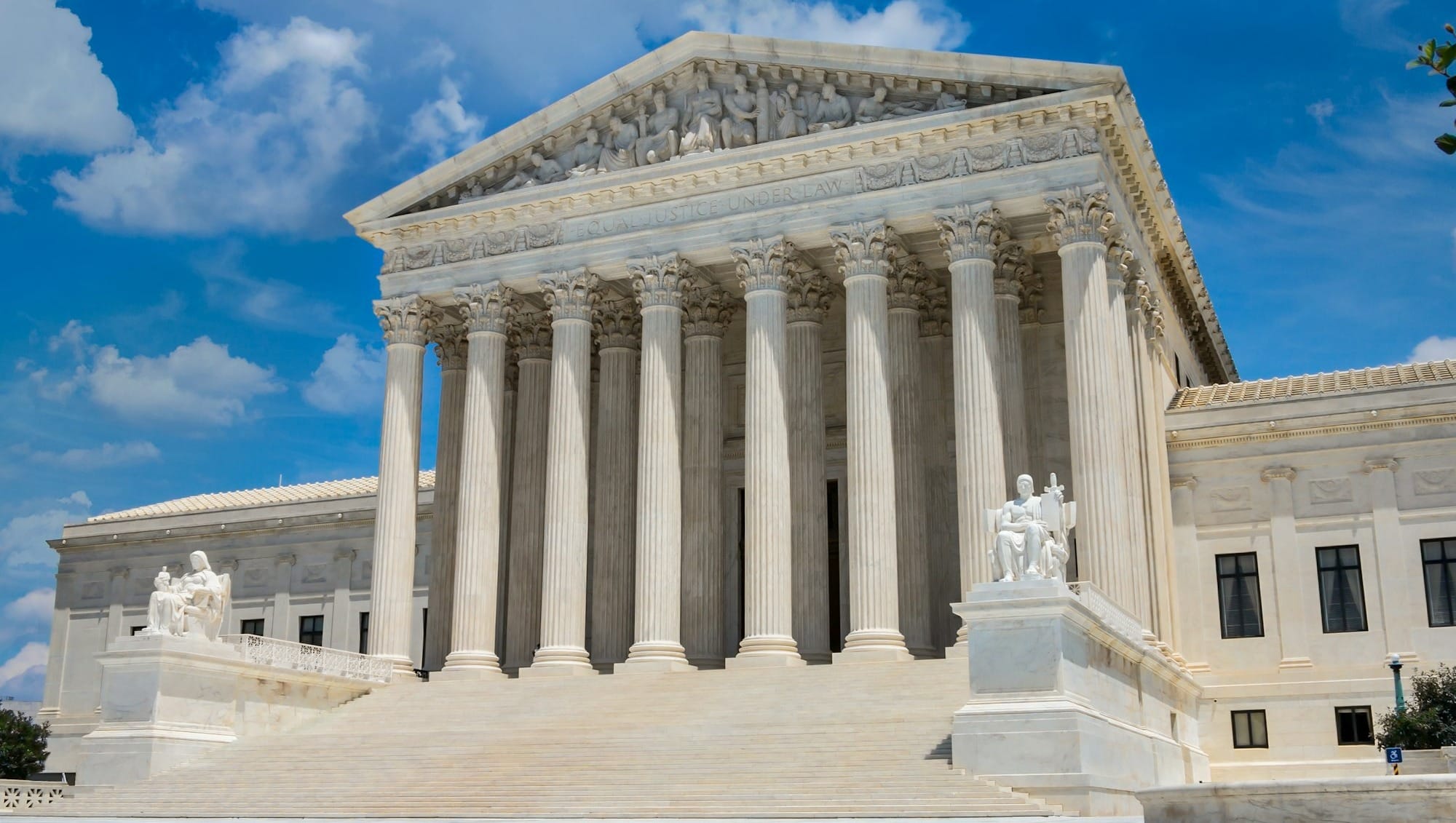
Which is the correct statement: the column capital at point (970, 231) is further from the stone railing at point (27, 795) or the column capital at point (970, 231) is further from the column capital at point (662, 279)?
the stone railing at point (27, 795)

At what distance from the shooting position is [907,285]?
45469 mm

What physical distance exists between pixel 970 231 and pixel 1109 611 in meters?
12.2

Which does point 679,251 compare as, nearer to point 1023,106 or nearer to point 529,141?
point 529,141

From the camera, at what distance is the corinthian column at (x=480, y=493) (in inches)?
1770

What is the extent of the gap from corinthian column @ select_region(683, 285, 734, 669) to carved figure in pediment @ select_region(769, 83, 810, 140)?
5794 millimetres

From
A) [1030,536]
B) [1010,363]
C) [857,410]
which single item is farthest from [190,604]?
[1010,363]

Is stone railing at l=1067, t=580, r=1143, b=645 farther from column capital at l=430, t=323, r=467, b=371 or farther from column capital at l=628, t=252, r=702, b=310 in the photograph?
column capital at l=430, t=323, r=467, b=371

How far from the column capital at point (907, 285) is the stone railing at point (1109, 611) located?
41.2ft

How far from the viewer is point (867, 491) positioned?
40562 millimetres

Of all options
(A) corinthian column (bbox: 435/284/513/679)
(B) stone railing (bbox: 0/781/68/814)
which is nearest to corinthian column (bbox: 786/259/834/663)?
(A) corinthian column (bbox: 435/284/513/679)

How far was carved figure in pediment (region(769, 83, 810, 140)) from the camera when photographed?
43.9 meters

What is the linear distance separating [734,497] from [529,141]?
13464 mm

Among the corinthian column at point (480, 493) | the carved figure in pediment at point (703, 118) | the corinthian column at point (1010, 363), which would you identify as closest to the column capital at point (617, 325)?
the corinthian column at point (480, 493)

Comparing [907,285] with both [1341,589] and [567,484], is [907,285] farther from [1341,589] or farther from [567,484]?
[1341,589]
